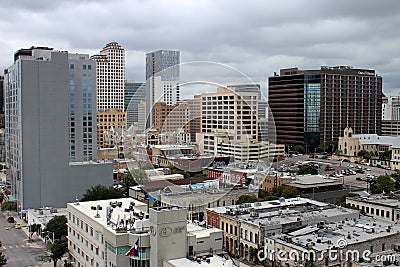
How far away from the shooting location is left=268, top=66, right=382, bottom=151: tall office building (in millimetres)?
35844

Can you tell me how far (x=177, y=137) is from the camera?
819 cm

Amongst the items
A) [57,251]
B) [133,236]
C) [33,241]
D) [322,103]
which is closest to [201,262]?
[133,236]

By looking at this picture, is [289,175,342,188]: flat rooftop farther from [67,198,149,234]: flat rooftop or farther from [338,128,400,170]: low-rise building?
[338,128,400,170]: low-rise building

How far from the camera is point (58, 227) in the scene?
11797 mm

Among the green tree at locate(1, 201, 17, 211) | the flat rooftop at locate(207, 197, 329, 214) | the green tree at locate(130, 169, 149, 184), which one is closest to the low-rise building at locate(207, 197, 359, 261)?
the flat rooftop at locate(207, 197, 329, 214)

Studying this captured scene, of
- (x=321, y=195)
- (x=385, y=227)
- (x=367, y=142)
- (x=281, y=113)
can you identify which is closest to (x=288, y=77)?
(x=281, y=113)

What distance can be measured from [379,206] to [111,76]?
1504 inches

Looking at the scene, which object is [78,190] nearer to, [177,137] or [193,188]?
[193,188]

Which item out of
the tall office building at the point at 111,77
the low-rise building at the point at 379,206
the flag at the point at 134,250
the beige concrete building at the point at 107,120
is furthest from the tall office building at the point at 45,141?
the tall office building at the point at 111,77

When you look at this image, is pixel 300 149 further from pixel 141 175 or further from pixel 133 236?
pixel 133 236

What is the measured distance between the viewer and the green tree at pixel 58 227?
11758mm

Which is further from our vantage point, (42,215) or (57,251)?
(42,215)

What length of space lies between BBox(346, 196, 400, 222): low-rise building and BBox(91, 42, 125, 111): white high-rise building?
35264 millimetres
